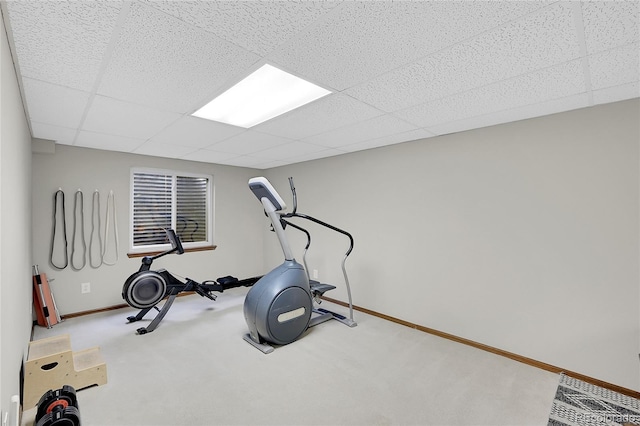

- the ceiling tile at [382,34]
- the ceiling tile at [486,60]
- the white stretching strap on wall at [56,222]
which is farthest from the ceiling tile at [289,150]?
the white stretching strap on wall at [56,222]

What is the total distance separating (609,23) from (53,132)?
4.06 meters

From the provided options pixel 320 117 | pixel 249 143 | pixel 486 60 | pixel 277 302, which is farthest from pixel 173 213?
pixel 486 60

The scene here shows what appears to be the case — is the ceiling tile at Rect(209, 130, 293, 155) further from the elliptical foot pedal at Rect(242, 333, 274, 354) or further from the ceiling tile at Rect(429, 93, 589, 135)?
the elliptical foot pedal at Rect(242, 333, 274, 354)

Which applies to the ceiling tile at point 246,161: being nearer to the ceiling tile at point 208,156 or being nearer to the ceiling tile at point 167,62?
the ceiling tile at point 208,156

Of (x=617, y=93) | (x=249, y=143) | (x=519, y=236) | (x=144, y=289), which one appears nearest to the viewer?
(x=617, y=93)

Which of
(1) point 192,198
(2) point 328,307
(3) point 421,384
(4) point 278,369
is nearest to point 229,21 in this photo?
(4) point 278,369

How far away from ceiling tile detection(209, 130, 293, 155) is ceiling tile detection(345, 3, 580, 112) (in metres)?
1.30

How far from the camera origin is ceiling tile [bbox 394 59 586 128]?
5.55ft

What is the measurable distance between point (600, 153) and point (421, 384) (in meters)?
2.14

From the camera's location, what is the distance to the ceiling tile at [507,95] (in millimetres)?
1690

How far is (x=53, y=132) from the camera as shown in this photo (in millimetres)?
2857

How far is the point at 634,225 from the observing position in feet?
6.82

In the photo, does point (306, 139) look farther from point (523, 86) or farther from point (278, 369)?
point (278, 369)

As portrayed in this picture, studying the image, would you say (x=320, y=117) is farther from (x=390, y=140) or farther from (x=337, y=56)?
(x=390, y=140)
